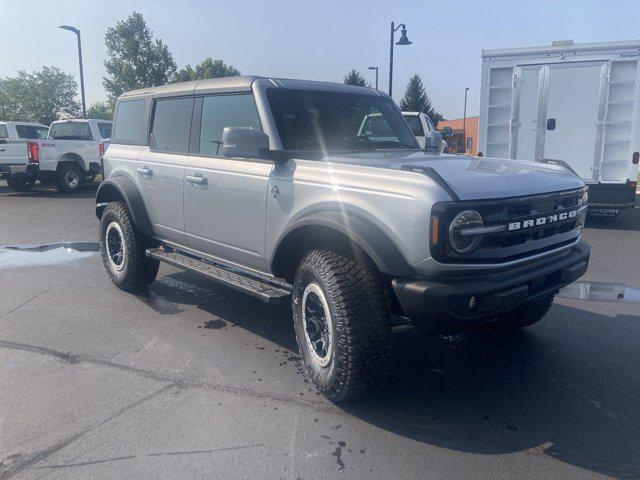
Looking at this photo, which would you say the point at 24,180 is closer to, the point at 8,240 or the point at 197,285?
the point at 8,240

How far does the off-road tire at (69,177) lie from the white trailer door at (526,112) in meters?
12.2

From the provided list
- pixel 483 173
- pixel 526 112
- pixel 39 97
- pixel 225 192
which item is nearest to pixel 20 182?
pixel 526 112

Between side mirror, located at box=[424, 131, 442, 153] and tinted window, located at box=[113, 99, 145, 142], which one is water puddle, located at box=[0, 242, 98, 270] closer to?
tinted window, located at box=[113, 99, 145, 142]

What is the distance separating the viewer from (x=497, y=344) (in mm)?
4523

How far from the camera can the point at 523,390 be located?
371 centimetres

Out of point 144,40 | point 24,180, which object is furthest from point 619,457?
point 144,40

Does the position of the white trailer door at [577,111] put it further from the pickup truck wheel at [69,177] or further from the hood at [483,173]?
the pickup truck wheel at [69,177]

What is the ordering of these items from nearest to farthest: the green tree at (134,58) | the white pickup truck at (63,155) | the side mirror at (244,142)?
1. the side mirror at (244,142)
2. the white pickup truck at (63,155)
3. the green tree at (134,58)

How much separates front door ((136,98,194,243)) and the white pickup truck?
1113 centimetres

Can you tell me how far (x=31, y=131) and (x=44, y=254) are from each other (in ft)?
37.3

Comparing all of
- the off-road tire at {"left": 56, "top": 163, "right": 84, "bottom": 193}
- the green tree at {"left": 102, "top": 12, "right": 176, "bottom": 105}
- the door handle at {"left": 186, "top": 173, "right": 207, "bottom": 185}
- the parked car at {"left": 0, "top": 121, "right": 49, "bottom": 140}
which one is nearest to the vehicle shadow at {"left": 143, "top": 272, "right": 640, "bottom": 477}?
the door handle at {"left": 186, "top": 173, "right": 207, "bottom": 185}

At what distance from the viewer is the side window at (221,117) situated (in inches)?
173

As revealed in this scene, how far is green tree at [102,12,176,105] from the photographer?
1267 inches

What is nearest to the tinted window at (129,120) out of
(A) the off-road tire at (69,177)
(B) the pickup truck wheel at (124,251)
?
(B) the pickup truck wheel at (124,251)
